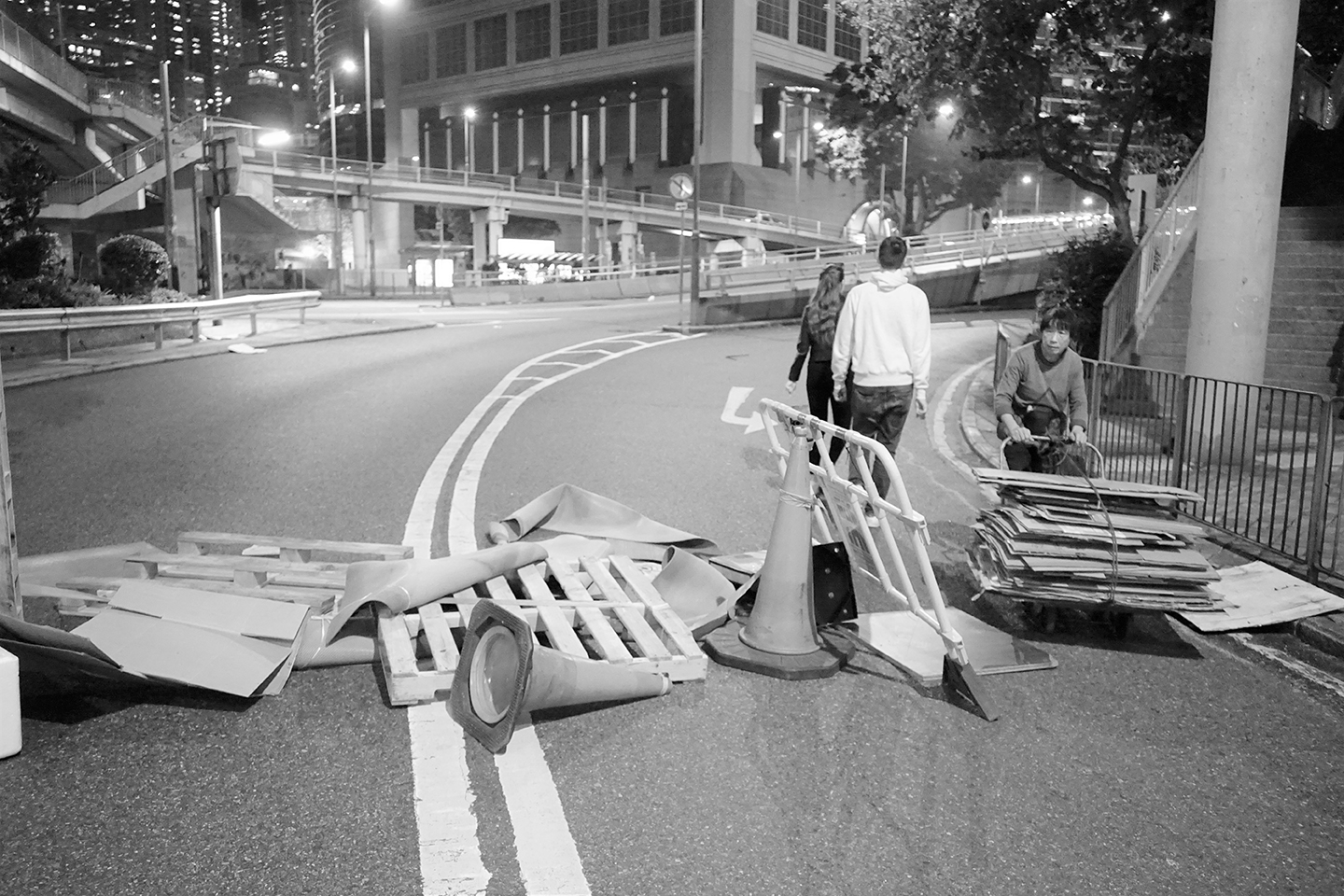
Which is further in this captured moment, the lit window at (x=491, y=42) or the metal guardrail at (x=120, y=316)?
the lit window at (x=491, y=42)

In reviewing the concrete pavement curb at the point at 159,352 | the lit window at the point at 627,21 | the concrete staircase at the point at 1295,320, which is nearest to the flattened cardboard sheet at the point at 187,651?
the concrete pavement curb at the point at 159,352

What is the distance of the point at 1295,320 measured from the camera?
47.5 feet

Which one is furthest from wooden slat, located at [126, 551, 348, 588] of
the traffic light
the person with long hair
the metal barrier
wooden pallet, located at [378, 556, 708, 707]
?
the traffic light

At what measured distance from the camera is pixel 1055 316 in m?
6.83

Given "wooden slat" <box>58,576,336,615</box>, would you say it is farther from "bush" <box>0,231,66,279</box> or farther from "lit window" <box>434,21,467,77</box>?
"lit window" <box>434,21,467,77</box>

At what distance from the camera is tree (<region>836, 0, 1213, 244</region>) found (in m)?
19.4

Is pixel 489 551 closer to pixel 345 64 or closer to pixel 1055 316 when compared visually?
pixel 1055 316

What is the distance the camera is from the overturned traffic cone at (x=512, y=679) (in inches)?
157

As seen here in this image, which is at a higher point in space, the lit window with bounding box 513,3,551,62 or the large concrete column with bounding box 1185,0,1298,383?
the lit window with bounding box 513,3,551,62

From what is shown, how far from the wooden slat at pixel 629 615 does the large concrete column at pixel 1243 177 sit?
726cm

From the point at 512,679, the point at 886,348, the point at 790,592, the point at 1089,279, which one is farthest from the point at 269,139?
the point at 512,679

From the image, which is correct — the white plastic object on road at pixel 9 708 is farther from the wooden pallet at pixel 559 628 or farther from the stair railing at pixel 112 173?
the stair railing at pixel 112 173

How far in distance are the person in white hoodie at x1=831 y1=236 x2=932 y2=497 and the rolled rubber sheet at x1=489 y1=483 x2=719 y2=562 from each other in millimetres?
1630

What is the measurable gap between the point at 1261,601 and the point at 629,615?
3535 millimetres
